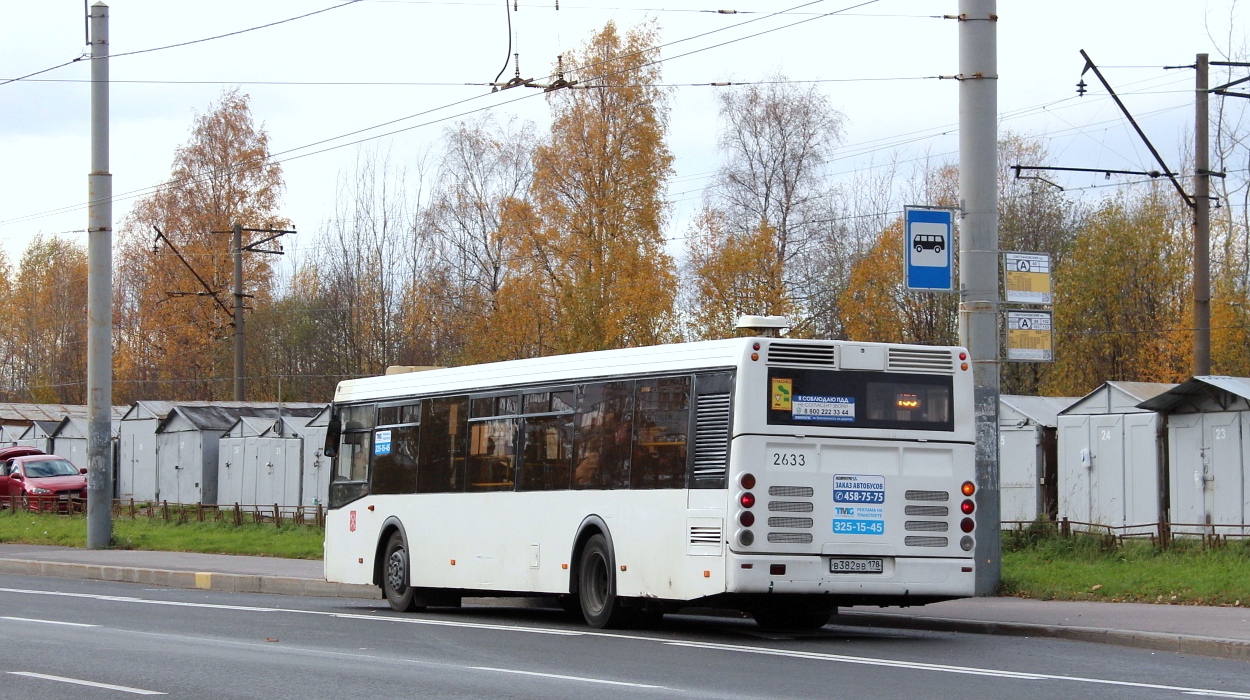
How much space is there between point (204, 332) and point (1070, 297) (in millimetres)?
36487

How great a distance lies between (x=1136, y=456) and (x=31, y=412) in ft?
178

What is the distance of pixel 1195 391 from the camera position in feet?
79.0

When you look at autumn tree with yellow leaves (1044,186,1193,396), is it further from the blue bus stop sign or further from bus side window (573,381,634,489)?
bus side window (573,381,634,489)

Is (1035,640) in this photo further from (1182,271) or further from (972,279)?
(1182,271)

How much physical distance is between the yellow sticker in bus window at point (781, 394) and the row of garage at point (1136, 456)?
36.3 ft

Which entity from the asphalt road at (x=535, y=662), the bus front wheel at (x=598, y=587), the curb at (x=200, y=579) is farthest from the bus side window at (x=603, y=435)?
the curb at (x=200, y=579)

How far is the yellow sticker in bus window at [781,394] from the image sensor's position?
540 inches

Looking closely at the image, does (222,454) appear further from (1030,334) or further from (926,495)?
(926,495)

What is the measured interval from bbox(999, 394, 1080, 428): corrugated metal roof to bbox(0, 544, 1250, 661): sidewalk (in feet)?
40.3

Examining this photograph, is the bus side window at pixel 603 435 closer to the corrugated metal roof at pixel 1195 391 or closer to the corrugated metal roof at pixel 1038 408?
the corrugated metal roof at pixel 1195 391

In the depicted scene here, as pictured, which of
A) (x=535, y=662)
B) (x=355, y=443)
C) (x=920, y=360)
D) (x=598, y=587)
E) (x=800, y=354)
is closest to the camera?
(x=535, y=662)

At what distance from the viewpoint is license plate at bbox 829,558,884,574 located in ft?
44.9

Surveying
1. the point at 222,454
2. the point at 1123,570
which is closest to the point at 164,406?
the point at 222,454

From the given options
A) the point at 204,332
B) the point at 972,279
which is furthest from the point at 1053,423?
the point at 204,332
